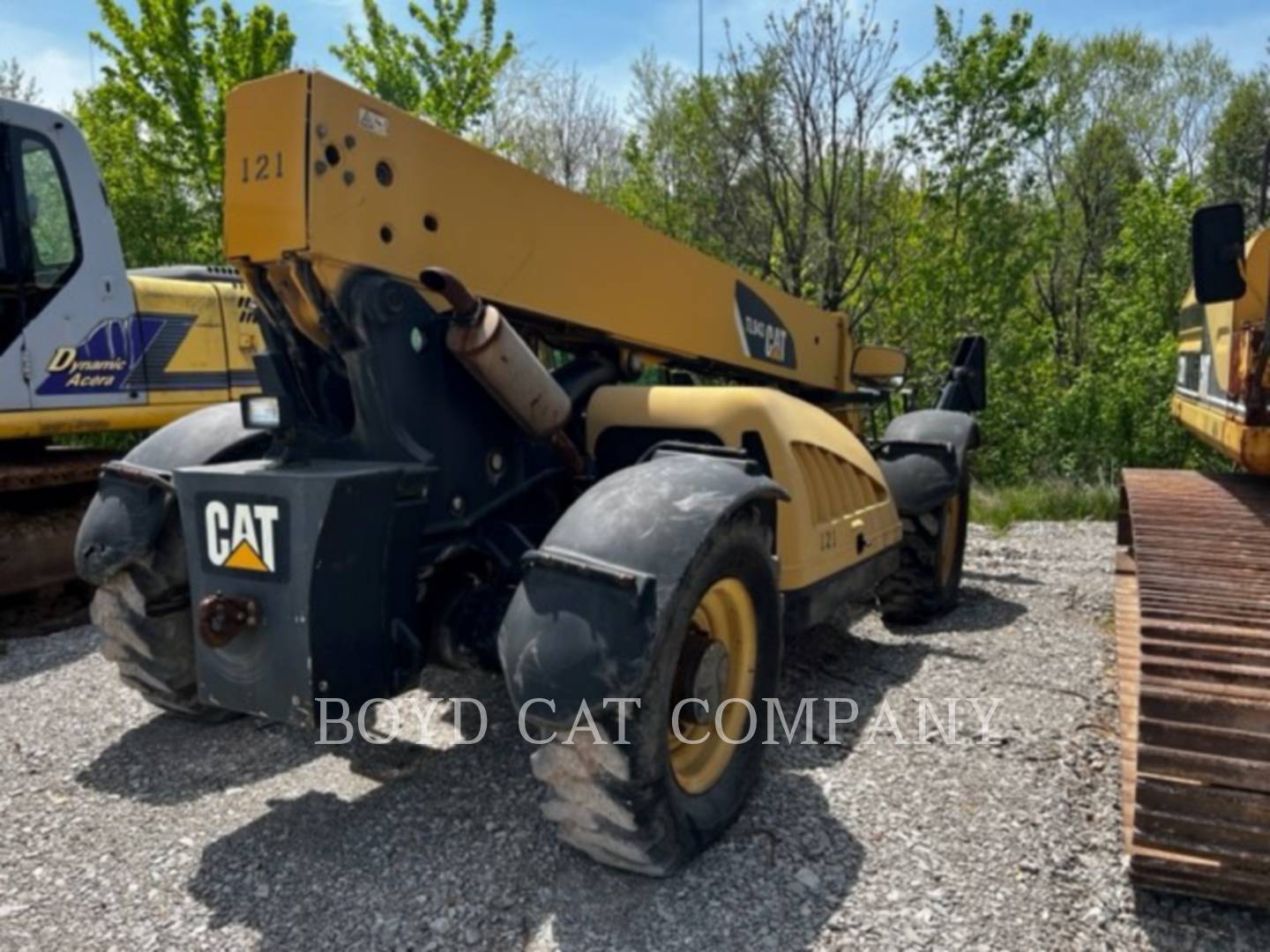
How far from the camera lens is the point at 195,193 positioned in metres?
14.9

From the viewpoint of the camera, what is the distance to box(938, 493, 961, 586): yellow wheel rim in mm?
5461

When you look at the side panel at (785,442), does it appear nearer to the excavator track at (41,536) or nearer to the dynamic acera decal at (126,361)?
the dynamic acera decal at (126,361)

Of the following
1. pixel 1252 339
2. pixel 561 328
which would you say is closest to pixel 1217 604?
pixel 1252 339

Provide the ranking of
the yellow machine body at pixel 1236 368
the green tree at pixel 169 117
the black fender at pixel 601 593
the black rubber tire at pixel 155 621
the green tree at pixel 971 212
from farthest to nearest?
the green tree at pixel 169 117, the green tree at pixel 971 212, the black rubber tire at pixel 155 621, the yellow machine body at pixel 1236 368, the black fender at pixel 601 593

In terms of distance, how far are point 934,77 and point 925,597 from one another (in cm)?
905

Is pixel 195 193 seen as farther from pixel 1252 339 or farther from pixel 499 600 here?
pixel 1252 339

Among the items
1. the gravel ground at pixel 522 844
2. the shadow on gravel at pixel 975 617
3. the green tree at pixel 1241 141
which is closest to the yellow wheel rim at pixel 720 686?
the gravel ground at pixel 522 844

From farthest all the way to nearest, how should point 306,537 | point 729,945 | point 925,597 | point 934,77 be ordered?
point 934,77
point 925,597
point 306,537
point 729,945

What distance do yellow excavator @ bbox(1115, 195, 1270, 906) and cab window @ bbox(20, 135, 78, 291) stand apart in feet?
18.8

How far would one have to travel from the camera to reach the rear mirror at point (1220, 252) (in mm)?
3180

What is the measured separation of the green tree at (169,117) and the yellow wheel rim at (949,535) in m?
11.9

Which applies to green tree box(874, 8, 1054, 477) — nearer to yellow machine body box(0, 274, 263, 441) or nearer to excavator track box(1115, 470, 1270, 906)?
yellow machine body box(0, 274, 263, 441)

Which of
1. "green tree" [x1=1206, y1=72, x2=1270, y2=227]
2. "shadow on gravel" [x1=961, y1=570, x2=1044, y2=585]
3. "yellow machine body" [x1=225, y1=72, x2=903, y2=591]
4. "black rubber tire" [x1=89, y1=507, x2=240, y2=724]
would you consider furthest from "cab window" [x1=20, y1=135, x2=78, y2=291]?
"green tree" [x1=1206, y1=72, x2=1270, y2=227]

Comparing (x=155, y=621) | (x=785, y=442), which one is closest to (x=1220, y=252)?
(x=785, y=442)
